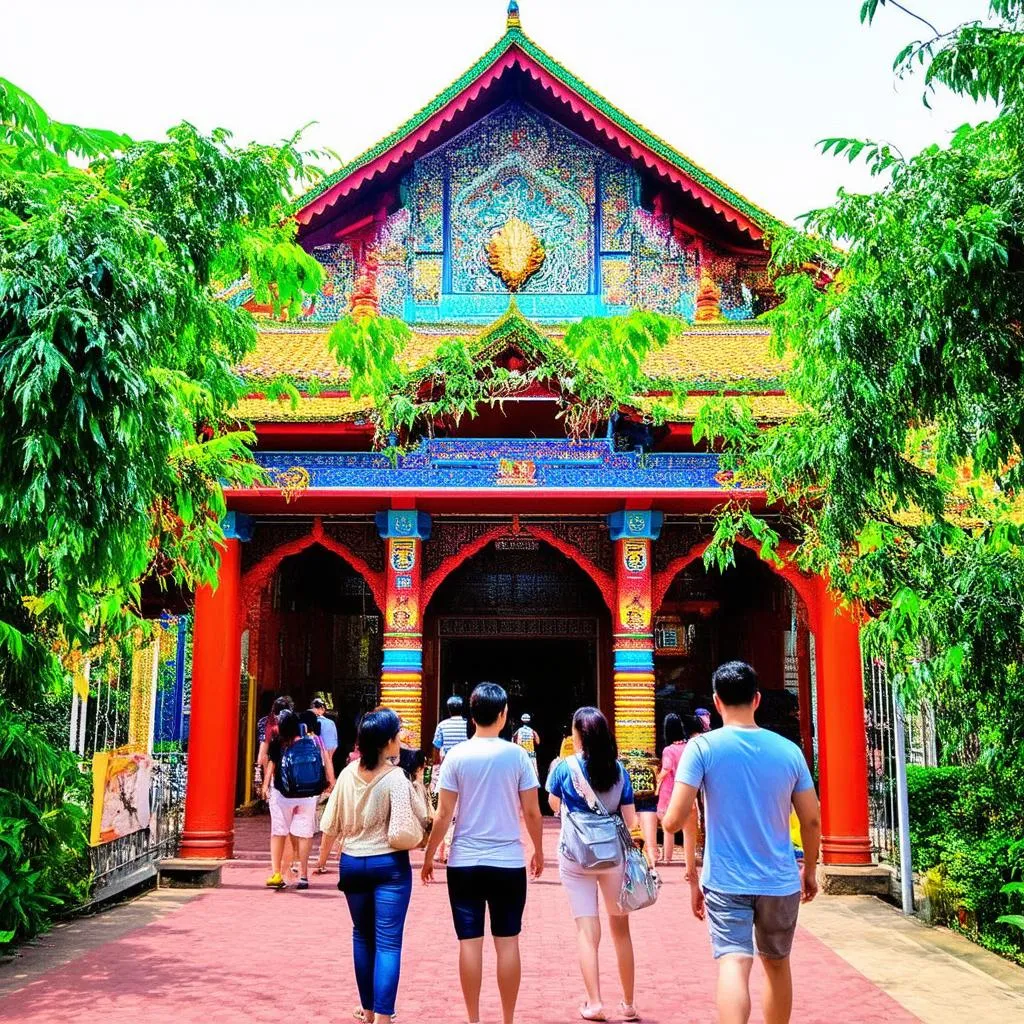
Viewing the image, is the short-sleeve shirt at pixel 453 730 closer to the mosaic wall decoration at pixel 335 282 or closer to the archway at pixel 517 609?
the archway at pixel 517 609

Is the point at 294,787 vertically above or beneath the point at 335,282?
beneath

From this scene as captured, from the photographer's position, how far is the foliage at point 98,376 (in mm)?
4766

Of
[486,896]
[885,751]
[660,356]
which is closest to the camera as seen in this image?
[486,896]

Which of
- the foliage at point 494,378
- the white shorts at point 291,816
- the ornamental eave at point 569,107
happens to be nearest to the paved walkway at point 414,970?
the white shorts at point 291,816

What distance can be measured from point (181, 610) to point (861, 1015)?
10.9 meters

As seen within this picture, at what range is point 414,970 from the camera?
22.6 ft

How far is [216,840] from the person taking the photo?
431 inches

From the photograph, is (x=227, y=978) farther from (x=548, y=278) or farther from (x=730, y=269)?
(x=730, y=269)

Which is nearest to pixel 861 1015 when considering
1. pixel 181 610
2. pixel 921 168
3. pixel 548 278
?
pixel 921 168

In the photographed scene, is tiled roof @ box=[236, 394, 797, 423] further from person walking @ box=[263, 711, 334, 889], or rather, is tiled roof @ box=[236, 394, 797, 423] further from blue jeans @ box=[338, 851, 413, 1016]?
blue jeans @ box=[338, 851, 413, 1016]

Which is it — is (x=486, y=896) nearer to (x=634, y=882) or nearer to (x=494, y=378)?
(x=634, y=882)

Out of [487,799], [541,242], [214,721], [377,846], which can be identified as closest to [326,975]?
[377,846]

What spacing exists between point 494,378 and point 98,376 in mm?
6435

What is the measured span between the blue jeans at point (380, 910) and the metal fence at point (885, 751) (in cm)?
602
